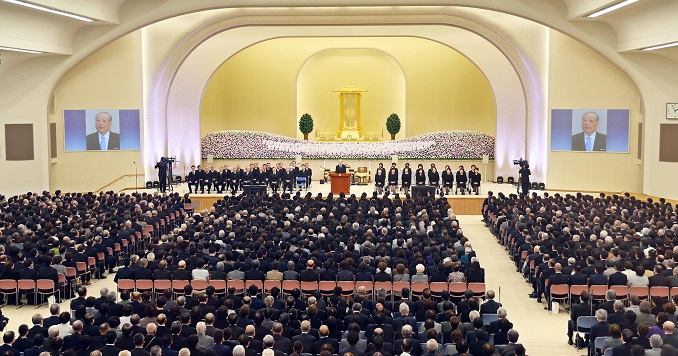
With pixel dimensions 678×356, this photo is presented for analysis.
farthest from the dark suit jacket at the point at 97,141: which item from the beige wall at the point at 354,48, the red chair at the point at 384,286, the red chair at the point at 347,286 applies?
the red chair at the point at 384,286

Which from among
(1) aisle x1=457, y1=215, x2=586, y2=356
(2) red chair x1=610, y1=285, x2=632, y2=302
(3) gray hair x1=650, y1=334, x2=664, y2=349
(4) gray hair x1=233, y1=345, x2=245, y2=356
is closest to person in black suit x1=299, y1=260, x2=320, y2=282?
(1) aisle x1=457, y1=215, x2=586, y2=356

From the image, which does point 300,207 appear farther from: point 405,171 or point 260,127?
point 260,127

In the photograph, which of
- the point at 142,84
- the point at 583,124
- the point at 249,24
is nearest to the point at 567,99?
the point at 583,124

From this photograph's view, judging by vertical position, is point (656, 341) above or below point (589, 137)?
below

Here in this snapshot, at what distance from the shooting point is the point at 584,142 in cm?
3184

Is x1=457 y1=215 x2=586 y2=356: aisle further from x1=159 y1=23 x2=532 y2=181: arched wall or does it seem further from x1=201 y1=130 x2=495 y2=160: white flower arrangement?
x1=201 y1=130 x2=495 y2=160: white flower arrangement

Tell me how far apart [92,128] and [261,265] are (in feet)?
67.0

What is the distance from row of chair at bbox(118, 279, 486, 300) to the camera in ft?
47.3

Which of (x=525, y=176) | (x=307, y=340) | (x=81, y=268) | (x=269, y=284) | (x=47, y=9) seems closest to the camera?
(x=307, y=340)

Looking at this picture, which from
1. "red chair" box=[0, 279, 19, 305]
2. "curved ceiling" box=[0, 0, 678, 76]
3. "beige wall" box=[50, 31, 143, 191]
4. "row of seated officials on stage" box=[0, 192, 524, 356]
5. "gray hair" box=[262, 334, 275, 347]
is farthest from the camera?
"beige wall" box=[50, 31, 143, 191]

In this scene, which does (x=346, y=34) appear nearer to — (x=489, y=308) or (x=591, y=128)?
(x=591, y=128)

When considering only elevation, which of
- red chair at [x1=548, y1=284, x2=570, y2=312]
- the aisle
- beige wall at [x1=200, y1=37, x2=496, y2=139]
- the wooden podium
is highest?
beige wall at [x1=200, y1=37, x2=496, y2=139]

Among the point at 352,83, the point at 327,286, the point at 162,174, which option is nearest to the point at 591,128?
the point at 352,83

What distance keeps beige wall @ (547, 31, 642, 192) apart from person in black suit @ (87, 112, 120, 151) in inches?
727
